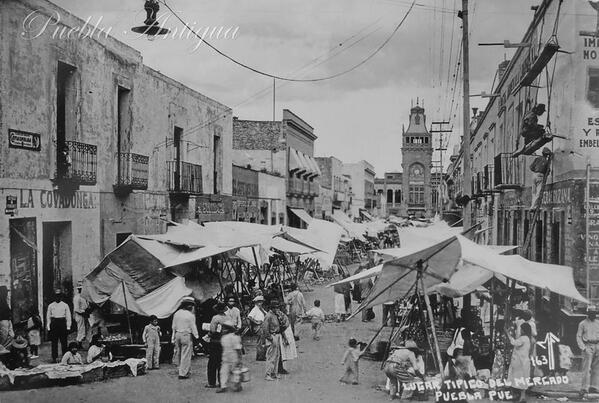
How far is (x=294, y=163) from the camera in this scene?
40.1 meters

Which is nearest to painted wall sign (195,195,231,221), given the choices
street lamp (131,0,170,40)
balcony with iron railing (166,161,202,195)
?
balcony with iron railing (166,161,202,195)

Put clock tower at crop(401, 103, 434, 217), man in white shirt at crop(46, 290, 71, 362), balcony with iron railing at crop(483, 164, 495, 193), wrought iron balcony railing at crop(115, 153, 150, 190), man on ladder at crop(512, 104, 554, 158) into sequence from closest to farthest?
man in white shirt at crop(46, 290, 71, 362) → man on ladder at crop(512, 104, 554, 158) → wrought iron balcony railing at crop(115, 153, 150, 190) → balcony with iron railing at crop(483, 164, 495, 193) → clock tower at crop(401, 103, 434, 217)

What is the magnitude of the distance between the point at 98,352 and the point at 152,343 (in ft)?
2.93

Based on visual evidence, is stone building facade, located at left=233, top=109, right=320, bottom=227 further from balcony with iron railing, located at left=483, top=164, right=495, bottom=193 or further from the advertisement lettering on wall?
the advertisement lettering on wall

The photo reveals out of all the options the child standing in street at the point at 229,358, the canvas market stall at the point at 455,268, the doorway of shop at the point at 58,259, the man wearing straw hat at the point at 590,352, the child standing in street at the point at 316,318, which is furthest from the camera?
the doorway of shop at the point at 58,259

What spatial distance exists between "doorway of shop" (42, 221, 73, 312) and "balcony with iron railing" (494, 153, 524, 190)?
443 inches

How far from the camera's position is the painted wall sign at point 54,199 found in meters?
12.5

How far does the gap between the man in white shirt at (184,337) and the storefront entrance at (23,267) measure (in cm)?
363

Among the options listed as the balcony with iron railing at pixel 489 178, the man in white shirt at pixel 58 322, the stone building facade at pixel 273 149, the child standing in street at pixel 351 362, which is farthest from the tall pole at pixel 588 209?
the stone building facade at pixel 273 149

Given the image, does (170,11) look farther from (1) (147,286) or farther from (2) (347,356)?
(2) (347,356)

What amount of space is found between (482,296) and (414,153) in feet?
249

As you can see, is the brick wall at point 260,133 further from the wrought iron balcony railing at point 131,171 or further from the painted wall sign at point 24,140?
the painted wall sign at point 24,140

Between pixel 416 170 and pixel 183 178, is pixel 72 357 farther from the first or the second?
pixel 416 170

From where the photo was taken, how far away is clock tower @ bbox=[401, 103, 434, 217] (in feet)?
284
